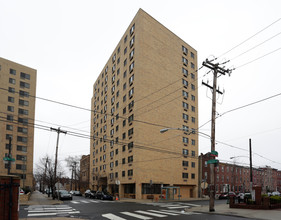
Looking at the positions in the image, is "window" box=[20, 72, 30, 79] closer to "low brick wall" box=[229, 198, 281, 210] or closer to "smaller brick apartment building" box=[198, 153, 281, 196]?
"smaller brick apartment building" box=[198, 153, 281, 196]

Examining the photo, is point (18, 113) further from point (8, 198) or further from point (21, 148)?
point (8, 198)

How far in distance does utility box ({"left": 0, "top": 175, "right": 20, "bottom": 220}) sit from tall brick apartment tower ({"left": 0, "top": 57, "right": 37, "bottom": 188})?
218 feet

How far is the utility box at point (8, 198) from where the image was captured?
867 cm

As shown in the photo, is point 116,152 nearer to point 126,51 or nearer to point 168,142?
point 168,142

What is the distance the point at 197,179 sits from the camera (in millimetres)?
54125

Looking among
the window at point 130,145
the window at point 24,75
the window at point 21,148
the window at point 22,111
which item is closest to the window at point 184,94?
the window at point 130,145

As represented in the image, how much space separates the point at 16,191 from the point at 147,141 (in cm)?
3708

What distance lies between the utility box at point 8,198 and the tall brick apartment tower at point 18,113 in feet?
218

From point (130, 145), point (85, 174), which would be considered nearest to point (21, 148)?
point (85, 174)

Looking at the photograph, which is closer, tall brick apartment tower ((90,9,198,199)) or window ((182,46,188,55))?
A: tall brick apartment tower ((90,9,198,199))

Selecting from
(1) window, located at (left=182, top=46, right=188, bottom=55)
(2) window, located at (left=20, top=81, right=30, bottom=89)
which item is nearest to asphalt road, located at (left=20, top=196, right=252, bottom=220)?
(1) window, located at (left=182, top=46, right=188, bottom=55)

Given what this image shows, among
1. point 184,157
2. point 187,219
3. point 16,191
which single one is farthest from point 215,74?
point 184,157

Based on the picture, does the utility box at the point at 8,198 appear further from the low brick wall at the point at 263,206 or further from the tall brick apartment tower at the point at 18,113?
the tall brick apartment tower at the point at 18,113

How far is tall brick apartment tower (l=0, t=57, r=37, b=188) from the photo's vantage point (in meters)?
70.6
